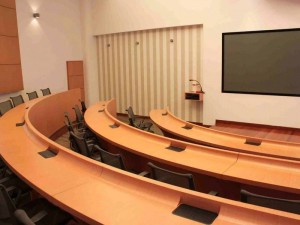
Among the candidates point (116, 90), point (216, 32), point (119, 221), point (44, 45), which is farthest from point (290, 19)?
point (44, 45)

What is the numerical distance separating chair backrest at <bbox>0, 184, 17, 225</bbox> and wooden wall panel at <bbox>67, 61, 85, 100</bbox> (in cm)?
823

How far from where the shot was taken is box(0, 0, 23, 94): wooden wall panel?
24.7 feet

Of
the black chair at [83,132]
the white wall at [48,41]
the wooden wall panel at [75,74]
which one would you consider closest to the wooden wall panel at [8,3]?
the white wall at [48,41]

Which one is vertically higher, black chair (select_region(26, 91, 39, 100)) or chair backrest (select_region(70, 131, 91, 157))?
black chair (select_region(26, 91, 39, 100))

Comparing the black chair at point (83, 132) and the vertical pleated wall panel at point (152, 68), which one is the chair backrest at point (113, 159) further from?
the vertical pleated wall panel at point (152, 68)

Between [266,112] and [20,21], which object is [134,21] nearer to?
[20,21]

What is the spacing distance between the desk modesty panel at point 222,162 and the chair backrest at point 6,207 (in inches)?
55.3

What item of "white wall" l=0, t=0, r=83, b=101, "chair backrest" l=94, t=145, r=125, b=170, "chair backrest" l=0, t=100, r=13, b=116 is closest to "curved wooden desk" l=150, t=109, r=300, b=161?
"chair backrest" l=94, t=145, r=125, b=170

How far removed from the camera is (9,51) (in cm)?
774

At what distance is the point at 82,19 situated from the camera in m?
9.99

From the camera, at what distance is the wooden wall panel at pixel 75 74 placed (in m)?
9.91

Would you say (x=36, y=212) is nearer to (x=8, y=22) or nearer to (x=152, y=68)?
(x=8, y=22)

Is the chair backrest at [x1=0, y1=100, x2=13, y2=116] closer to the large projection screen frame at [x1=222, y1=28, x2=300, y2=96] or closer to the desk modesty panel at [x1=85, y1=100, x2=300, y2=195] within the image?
the desk modesty panel at [x1=85, y1=100, x2=300, y2=195]

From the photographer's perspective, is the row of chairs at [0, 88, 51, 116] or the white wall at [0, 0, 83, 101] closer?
the row of chairs at [0, 88, 51, 116]
